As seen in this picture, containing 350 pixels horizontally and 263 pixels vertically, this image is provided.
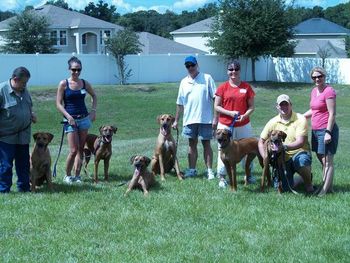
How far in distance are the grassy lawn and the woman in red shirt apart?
933 mm

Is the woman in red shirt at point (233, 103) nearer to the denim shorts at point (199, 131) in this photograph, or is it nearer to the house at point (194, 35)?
the denim shorts at point (199, 131)

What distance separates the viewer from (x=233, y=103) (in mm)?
8562

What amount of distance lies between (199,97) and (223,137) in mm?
1411

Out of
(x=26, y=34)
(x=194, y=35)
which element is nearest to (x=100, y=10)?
(x=194, y=35)

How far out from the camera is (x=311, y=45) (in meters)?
62.3

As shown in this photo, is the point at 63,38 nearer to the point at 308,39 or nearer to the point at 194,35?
the point at 194,35

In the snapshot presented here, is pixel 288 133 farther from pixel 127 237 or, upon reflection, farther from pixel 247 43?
pixel 247 43

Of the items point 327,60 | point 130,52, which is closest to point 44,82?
point 130,52

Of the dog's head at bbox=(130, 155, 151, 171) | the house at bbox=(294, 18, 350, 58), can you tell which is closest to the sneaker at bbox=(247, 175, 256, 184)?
the dog's head at bbox=(130, 155, 151, 171)

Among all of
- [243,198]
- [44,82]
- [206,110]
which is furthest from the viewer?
[44,82]

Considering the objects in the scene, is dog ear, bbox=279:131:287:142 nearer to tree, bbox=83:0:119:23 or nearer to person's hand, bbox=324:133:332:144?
person's hand, bbox=324:133:332:144

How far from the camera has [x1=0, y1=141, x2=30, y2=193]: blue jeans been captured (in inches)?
321

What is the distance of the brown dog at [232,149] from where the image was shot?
8.07m

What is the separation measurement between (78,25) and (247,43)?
17.3 m
